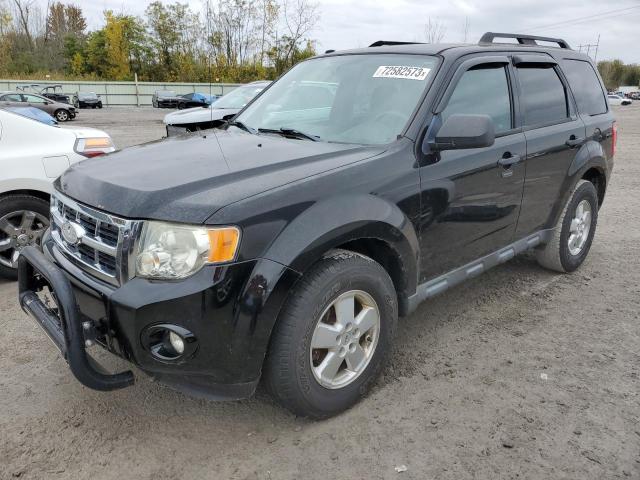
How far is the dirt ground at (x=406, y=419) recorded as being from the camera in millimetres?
2477

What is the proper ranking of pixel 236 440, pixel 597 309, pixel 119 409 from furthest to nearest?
pixel 597 309 < pixel 119 409 < pixel 236 440

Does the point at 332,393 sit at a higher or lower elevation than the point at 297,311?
lower

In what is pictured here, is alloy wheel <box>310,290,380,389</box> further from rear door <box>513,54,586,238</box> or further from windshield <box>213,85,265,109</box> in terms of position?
windshield <box>213,85,265,109</box>

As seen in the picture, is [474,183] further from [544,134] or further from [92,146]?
[92,146]

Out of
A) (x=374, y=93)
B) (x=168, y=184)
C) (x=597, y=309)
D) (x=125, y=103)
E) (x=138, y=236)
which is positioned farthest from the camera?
(x=125, y=103)

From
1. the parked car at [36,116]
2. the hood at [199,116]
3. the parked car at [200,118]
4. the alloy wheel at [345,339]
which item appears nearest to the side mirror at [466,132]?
the alloy wheel at [345,339]

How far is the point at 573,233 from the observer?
4797mm

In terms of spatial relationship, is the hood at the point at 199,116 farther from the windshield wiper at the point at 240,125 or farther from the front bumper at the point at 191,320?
the front bumper at the point at 191,320

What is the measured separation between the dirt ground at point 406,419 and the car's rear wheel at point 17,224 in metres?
0.73

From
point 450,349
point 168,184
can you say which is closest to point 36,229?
point 168,184

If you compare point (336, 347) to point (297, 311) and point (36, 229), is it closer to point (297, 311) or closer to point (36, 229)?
point (297, 311)

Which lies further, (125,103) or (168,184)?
(125,103)

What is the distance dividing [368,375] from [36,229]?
3221 millimetres

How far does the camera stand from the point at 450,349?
3555mm
